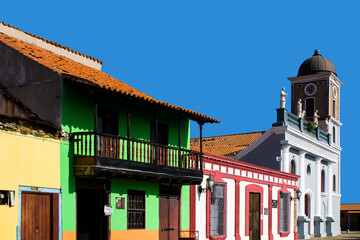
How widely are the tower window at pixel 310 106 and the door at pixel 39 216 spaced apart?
1234 inches

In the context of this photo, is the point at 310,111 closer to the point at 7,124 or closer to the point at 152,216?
the point at 152,216

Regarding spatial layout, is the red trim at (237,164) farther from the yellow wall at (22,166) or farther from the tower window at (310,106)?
the tower window at (310,106)

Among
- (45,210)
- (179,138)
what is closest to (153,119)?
(179,138)

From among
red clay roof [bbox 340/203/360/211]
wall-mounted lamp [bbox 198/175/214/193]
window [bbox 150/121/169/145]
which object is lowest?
red clay roof [bbox 340/203/360/211]

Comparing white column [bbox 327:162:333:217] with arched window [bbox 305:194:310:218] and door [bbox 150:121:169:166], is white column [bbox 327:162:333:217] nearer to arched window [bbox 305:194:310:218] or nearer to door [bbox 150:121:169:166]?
arched window [bbox 305:194:310:218]

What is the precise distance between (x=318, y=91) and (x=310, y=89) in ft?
2.34

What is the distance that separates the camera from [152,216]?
686 inches

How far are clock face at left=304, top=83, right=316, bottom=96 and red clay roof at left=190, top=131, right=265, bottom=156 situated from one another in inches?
302

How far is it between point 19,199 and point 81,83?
3432mm

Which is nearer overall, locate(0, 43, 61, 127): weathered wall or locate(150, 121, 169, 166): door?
locate(0, 43, 61, 127): weathered wall

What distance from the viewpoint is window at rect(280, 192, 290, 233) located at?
2669 cm

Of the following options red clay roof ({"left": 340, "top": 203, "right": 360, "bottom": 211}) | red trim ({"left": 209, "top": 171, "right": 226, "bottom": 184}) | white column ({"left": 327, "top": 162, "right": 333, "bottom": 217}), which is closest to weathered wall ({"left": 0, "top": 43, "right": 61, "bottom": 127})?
red trim ({"left": 209, "top": 171, "right": 226, "bottom": 184})

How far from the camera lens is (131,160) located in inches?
614

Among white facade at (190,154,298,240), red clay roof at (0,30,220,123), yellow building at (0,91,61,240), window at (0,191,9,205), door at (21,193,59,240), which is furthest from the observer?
white facade at (190,154,298,240)
